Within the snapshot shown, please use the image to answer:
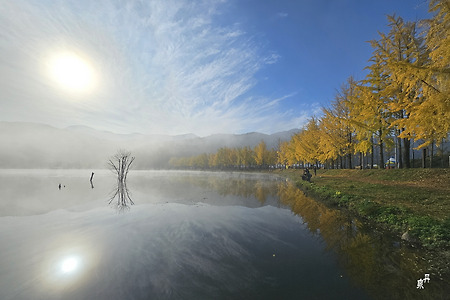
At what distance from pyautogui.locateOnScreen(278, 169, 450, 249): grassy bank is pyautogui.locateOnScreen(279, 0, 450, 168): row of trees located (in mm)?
2897

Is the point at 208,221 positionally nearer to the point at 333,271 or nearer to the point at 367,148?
the point at 333,271

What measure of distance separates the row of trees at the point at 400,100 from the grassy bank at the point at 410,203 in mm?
2897

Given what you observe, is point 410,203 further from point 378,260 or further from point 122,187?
point 122,187

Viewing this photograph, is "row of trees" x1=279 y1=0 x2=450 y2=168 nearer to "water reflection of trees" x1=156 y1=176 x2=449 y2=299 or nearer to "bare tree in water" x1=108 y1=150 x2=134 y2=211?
"water reflection of trees" x1=156 y1=176 x2=449 y2=299

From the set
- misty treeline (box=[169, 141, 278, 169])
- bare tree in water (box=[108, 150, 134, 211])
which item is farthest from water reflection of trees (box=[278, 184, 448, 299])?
misty treeline (box=[169, 141, 278, 169])

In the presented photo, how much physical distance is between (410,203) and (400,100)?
9.76 meters

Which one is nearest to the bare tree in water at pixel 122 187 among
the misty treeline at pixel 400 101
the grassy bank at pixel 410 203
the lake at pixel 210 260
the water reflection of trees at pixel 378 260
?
the lake at pixel 210 260

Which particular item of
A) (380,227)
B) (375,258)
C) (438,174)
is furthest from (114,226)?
(438,174)

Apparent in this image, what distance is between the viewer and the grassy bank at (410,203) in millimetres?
8148

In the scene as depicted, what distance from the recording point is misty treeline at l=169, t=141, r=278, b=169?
8250 centimetres

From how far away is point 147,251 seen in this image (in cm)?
791

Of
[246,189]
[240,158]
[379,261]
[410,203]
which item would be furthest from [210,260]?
[240,158]

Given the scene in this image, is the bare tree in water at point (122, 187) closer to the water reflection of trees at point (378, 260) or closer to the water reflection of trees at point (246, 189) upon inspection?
the water reflection of trees at point (246, 189)

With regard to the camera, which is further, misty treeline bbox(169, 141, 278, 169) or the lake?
misty treeline bbox(169, 141, 278, 169)
